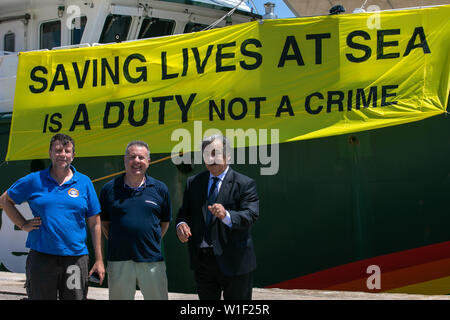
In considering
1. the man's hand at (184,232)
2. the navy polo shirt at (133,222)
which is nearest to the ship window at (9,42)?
the navy polo shirt at (133,222)

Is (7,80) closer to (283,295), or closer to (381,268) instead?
(283,295)

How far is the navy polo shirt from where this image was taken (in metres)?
3.95

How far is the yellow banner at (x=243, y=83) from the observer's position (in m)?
5.94

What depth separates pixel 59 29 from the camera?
9.15 metres

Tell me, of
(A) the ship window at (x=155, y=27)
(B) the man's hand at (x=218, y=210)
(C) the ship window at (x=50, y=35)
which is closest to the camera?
(B) the man's hand at (x=218, y=210)

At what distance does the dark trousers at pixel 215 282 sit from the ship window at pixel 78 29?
19.3 feet

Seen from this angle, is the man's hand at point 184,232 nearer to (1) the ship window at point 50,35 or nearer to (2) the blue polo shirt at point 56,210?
(2) the blue polo shirt at point 56,210

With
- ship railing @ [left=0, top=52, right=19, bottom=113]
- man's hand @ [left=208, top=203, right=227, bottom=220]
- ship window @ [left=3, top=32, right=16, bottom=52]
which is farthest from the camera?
ship window @ [left=3, top=32, right=16, bottom=52]

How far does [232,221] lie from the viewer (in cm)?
371

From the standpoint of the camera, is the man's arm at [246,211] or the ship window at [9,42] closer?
the man's arm at [246,211]

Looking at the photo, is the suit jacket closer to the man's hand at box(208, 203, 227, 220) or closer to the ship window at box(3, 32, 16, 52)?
the man's hand at box(208, 203, 227, 220)

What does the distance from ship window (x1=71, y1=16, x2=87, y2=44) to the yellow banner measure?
1358mm

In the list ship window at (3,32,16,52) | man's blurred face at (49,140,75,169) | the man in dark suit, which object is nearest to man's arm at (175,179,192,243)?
the man in dark suit

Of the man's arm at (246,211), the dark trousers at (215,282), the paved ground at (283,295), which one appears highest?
the man's arm at (246,211)
